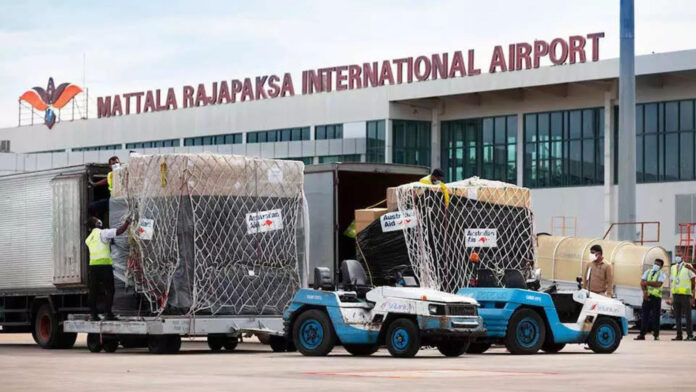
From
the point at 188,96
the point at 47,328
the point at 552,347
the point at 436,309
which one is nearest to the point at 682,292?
the point at 552,347

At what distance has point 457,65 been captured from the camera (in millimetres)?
62656

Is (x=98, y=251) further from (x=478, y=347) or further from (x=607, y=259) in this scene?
(x=607, y=259)

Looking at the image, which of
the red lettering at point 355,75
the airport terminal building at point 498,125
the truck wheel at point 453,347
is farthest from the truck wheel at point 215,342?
the red lettering at point 355,75

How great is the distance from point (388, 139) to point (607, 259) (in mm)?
28369

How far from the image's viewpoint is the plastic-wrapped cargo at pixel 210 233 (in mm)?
22781

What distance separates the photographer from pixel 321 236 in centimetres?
2498

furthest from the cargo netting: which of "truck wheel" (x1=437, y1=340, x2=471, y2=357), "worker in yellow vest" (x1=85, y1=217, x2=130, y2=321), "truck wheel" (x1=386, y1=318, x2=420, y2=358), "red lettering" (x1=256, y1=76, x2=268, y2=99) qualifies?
"red lettering" (x1=256, y1=76, x2=268, y2=99)

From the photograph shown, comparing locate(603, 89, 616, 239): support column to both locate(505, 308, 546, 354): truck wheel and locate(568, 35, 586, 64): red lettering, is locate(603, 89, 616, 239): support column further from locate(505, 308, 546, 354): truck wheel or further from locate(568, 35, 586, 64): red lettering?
locate(505, 308, 546, 354): truck wheel

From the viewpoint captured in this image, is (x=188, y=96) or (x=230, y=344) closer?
(x=230, y=344)

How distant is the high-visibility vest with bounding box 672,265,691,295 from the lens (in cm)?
2969

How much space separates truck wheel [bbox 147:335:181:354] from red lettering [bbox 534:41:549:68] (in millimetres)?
39275

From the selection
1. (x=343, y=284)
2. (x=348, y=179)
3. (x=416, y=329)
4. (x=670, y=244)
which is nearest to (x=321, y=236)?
(x=348, y=179)

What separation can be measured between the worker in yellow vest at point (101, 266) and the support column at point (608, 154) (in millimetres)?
38338

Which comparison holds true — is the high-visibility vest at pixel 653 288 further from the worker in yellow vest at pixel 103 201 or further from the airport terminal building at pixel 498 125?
the airport terminal building at pixel 498 125
